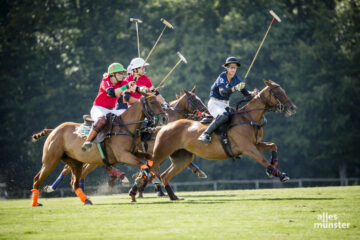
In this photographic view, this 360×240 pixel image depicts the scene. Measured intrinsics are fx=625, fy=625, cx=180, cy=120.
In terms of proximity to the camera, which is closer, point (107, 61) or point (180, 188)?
point (180, 188)

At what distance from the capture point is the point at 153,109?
12945 millimetres

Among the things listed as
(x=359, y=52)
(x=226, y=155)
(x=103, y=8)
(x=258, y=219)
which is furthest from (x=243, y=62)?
(x=258, y=219)

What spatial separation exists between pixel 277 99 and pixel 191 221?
496 centimetres

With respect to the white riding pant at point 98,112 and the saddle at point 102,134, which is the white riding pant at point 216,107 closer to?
the white riding pant at point 98,112

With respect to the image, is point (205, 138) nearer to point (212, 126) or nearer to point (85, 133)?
point (212, 126)

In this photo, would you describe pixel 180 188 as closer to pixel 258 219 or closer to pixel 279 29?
pixel 279 29

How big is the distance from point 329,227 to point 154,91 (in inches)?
222

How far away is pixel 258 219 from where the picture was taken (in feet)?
30.9

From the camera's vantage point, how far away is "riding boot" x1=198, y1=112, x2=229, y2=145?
1342 cm

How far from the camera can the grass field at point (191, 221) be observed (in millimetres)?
8242

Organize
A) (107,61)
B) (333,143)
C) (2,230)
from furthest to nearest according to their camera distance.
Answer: (107,61) → (333,143) → (2,230)

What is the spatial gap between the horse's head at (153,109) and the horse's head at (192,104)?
2.98 m

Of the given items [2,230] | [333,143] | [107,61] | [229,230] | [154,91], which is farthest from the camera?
[107,61]

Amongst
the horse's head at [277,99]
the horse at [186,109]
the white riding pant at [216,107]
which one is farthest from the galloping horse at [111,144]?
the horse's head at [277,99]
